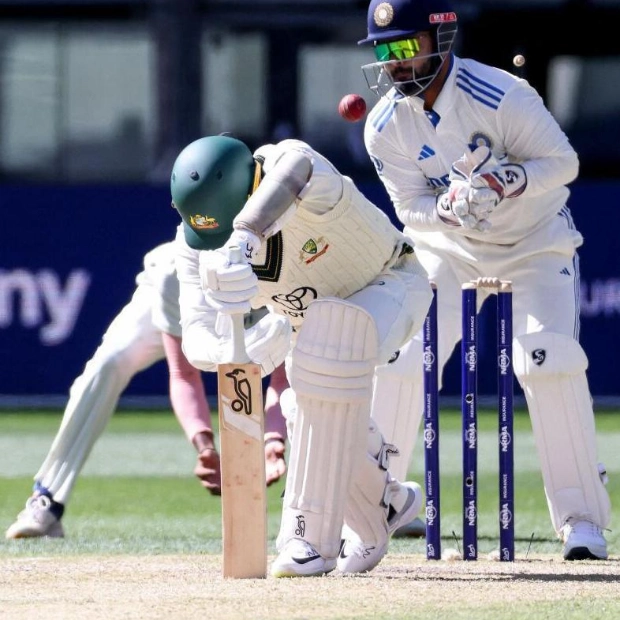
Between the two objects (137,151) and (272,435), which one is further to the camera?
(137,151)

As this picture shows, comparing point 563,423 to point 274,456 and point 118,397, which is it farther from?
point 118,397

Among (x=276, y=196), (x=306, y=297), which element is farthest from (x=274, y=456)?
(x=276, y=196)

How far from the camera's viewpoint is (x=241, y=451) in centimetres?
462

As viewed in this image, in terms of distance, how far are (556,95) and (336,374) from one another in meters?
10.9

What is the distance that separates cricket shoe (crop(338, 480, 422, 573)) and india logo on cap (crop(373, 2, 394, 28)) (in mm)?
1451

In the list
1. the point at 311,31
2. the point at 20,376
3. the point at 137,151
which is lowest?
the point at 20,376

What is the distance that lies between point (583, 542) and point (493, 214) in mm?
1113

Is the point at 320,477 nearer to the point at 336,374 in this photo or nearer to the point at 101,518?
the point at 336,374

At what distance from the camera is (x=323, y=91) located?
14773mm

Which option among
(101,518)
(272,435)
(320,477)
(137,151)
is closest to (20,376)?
(137,151)

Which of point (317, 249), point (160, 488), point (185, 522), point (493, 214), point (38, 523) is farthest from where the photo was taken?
point (160, 488)

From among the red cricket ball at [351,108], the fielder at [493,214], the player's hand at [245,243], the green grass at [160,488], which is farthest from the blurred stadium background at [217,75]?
the player's hand at [245,243]

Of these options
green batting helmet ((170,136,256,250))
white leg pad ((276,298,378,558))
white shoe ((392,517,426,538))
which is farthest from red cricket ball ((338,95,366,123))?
white shoe ((392,517,426,538))

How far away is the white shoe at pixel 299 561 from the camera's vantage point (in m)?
4.73
